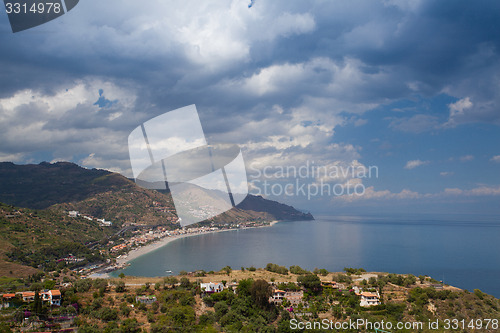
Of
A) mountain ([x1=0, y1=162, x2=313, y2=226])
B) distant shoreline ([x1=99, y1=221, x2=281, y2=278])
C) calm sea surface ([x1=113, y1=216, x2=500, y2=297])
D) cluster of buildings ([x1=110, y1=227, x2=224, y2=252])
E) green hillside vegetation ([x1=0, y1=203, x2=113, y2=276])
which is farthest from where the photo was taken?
mountain ([x1=0, y1=162, x2=313, y2=226])

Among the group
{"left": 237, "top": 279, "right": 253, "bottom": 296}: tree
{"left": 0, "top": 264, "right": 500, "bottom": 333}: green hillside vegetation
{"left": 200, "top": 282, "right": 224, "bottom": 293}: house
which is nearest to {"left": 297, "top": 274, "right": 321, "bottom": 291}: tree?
{"left": 0, "top": 264, "right": 500, "bottom": 333}: green hillside vegetation

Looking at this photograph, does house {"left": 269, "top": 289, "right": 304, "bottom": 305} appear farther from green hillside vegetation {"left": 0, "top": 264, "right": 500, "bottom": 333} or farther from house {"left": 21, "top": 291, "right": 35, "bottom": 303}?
house {"left": 21, "top": 291, "right": 35, "bottom": 303}

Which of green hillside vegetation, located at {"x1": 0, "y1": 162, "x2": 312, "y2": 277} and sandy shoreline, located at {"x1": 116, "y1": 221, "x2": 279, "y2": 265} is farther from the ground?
green hillside vegetation, located at {"x1": 0, "y1": 162, "x2": 312, "y2": 277}

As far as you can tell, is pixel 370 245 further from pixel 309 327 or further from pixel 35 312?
pixel 35 312

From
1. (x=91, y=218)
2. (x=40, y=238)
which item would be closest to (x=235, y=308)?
(x=40, y=238)

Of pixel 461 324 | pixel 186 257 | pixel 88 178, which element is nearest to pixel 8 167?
pixel 88 178

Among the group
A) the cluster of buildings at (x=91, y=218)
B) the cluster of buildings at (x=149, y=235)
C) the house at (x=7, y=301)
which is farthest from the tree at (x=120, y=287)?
the cluster of buildings at (x=91, y=218)
